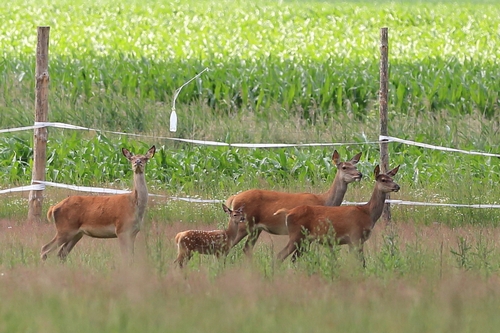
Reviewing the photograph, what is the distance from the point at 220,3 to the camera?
4591 cm

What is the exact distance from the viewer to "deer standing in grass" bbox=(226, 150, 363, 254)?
1105 centimetres

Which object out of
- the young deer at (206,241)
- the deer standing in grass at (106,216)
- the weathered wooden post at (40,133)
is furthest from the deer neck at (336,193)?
the weathered wooden post at (40,133)

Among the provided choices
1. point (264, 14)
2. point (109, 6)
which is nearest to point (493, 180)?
point (264, 14)

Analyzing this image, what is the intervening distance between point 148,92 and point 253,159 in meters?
6.19

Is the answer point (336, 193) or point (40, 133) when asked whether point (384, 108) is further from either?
point (40, 133)

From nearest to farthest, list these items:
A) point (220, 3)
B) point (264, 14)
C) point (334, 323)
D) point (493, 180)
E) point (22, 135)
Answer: point (334, 323), point (493, 180), point (22, 135), point (264, 14), point (220, 3)

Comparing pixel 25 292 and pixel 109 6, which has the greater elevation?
pixel 109 6

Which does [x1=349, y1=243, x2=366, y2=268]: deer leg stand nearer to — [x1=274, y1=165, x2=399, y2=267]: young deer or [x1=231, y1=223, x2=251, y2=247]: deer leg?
[x1=274, y1=165, x2=399, y2=267]: young deer

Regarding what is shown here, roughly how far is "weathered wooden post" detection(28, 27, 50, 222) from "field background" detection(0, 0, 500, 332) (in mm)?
297

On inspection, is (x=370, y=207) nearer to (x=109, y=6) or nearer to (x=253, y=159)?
(x=253, y=159)

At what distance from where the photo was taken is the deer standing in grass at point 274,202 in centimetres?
1105

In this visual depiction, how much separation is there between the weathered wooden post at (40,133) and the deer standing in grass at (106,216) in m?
2.54

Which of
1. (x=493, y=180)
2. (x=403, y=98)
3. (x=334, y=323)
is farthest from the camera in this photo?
(x=403, y=98)

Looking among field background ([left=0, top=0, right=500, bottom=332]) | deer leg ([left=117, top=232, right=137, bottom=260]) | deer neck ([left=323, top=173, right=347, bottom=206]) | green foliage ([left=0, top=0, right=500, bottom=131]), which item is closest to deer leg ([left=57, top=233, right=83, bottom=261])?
field background ([left=0, top=0, right=500, bottom=332])
